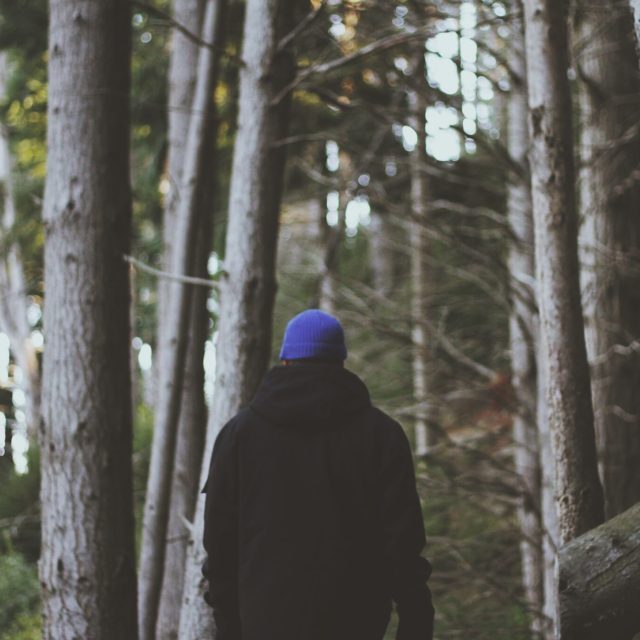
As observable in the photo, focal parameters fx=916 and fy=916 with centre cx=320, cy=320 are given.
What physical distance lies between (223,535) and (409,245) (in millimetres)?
4614

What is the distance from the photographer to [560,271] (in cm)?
407

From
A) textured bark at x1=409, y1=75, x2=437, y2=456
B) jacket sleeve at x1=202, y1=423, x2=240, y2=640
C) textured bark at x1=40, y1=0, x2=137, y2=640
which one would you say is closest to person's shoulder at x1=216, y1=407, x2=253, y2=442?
jacket sleeve at x1=202, y1=423, x2=240, y2=640

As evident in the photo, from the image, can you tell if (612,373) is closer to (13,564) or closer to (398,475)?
(398,475)

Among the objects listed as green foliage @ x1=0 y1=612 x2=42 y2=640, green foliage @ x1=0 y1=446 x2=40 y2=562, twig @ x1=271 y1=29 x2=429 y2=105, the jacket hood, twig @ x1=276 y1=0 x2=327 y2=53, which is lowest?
green foliage @ x1=0 y1=612 x2=42 y2=640

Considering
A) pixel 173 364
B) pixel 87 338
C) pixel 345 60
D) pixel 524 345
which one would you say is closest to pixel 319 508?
pixel 87 338

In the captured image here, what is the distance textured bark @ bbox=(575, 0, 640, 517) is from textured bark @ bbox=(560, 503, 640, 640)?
417 centimetres

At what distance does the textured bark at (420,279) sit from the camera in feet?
24.7

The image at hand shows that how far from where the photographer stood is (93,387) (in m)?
4.75

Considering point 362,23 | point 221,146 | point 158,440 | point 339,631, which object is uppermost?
point 362,23

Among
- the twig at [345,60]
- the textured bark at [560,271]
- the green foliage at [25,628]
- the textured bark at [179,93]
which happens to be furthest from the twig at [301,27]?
the green foliage at [25,628]

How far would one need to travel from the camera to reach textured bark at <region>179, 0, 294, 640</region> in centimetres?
483

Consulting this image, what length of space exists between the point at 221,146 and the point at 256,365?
6153mm

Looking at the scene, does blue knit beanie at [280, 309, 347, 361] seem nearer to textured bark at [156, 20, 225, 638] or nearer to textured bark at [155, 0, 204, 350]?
textured bark at [156, 20, 225, 638]

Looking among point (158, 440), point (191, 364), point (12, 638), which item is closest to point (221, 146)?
point (191, 364)
